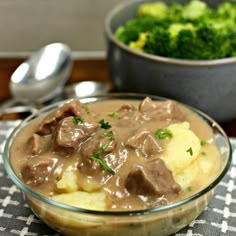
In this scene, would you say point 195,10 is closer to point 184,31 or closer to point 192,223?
point 184,31

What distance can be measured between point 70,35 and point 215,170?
1.41m

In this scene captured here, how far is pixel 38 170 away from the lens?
1.49 meters

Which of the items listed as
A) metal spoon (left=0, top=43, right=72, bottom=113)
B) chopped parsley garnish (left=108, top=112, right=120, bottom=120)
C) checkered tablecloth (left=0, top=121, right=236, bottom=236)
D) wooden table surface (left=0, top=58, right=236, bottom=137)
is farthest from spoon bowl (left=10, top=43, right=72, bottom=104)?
chopped parsley garnish (left=108, top=112, right=120, bottom=120)

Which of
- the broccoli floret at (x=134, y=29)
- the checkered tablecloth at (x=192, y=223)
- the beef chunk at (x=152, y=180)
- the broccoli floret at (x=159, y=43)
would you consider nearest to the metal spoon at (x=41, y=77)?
the broccoli floret at (x=134, y=29)

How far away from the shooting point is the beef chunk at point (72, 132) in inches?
59.4

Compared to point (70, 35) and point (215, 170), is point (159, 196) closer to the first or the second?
point (215, 170)

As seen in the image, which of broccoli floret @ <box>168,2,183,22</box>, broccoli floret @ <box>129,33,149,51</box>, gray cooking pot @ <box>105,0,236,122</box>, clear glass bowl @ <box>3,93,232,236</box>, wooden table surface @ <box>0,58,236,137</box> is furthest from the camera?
wooden table surface @ <box>0,58,236,137</box>

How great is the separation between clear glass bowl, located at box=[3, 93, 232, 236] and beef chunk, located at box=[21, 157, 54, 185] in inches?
1.2

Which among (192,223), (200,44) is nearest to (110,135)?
(192,223)

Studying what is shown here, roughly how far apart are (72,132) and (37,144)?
115 mm

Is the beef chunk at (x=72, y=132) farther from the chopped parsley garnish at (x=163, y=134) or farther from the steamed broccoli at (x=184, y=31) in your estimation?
the steamed broccoli at (x=184, y=31)

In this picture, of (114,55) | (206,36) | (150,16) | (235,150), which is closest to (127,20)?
(150,16)

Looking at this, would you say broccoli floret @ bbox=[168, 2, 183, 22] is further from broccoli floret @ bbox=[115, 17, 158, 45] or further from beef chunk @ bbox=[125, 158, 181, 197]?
beef chunk @ bbox=[125, 158, 181, 197]

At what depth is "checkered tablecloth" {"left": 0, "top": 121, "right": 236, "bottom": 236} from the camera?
1.61 metres
